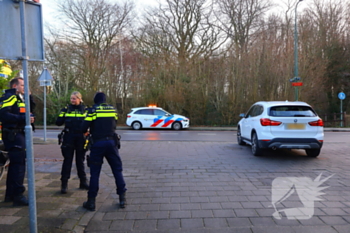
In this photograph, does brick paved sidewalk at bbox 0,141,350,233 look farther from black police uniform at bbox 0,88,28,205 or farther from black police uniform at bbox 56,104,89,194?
black police uniform at bbox 56,104,89,194

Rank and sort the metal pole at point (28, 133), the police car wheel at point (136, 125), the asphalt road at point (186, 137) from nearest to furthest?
the metal pole at point (28, 133)
the asphalt road at point (186, 137)
the police car wheel at point (136, 125)

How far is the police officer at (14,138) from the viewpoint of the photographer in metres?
4.19

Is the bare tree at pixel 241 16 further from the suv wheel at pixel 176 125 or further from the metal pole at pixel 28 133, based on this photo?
the metal pole at pixel 28 133

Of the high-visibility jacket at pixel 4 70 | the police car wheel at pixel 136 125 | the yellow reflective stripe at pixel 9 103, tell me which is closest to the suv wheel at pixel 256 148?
the yellow reflective stripe at pixel 9 103

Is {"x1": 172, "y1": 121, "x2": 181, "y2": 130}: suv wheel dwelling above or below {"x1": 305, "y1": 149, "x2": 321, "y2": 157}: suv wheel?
above

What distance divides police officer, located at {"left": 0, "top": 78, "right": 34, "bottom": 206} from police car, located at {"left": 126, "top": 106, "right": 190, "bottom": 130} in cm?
1541

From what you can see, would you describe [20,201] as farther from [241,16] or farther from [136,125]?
[241,16]

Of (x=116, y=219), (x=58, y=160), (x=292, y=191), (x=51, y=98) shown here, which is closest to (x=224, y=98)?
(x=51, y=98)

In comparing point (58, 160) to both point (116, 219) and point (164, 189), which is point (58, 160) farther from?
point (116, 219)

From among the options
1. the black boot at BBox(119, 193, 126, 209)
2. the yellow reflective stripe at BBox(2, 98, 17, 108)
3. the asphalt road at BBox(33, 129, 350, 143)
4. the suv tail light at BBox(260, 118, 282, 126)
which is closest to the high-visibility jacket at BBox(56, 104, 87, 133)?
the yellow reflective stripe at BBox(2, 98, 17, 108)

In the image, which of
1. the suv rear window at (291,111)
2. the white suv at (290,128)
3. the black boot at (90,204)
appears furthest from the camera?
the suv rear window at (291,111)

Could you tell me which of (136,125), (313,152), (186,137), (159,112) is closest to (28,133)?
(313,152)

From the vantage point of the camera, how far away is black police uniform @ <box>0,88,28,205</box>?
4.19m

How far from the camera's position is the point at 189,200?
456 centimetres
